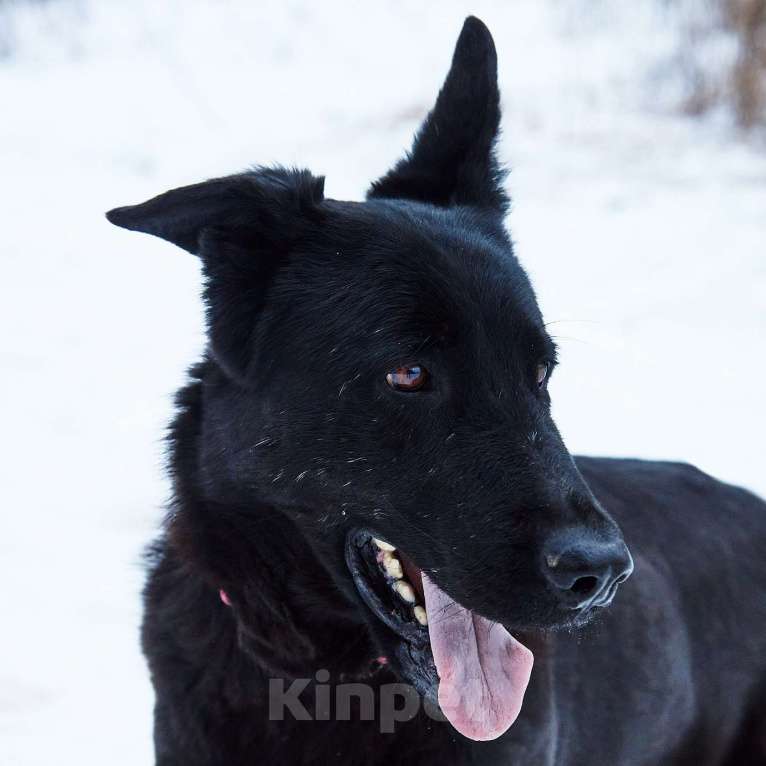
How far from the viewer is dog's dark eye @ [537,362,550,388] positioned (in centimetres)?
244

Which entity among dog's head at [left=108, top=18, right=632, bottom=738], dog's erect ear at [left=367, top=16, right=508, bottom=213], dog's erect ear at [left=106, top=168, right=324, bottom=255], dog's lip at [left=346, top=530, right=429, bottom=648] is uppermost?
dog's erect ear at [left=367, top=16, right=508, bottom=213]

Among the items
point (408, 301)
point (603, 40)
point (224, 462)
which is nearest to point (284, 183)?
point (408, 301)

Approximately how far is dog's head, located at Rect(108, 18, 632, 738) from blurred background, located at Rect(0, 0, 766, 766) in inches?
17.4

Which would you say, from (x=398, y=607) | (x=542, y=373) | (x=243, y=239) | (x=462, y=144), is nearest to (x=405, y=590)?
(x=398, y=607)

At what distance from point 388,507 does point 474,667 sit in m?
0.40

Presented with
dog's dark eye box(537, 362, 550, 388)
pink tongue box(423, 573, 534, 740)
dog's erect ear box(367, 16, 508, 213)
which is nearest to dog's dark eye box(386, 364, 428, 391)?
dog's dark eye box(537, 362, 550, 388)

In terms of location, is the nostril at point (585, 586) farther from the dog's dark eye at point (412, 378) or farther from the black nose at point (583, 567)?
the dog's dark eye at point (412, 378)

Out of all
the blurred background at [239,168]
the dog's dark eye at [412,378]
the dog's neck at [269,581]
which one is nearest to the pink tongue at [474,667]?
the dog's neck at [269,581]

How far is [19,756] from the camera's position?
11.0 ft

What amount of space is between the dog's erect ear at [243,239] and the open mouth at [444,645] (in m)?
0.52

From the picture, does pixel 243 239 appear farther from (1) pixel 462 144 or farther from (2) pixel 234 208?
(1) pixel 462 144

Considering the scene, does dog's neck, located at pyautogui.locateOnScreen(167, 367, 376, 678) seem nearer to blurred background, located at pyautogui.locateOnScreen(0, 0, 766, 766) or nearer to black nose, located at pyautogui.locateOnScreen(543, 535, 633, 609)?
blurred background, located at pyautogui.locateOnScreen(0, 0, 766, 766)

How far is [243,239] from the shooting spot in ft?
8.07

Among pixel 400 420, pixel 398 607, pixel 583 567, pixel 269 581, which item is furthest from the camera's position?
pixel 269 581
